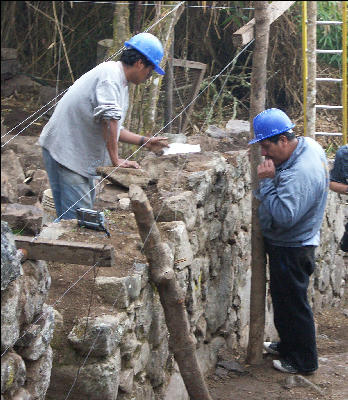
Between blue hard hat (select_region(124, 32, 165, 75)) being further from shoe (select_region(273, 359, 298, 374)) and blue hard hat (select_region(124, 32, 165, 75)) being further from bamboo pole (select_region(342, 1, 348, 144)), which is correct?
bamboo pole (select_region(342, 1, 348, 144))

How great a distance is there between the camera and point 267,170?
17.5 feet

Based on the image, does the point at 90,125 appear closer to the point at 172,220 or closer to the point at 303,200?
the point at 172,220

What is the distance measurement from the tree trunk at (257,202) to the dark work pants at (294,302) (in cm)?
12

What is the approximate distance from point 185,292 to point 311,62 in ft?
11.6

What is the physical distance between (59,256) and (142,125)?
3.73 meters

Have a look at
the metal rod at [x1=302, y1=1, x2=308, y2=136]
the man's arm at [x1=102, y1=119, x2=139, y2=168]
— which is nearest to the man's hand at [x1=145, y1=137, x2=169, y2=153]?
the man's arm at [x1=102, y1=119, x2=139, y2=168]

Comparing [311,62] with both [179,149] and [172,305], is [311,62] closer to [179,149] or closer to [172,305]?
[179,149]

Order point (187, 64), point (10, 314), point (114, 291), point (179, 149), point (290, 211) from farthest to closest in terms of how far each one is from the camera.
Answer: point (187, 64) < point (179, 149) < point (290, 211) < point (114, 291) < point (10, 314)

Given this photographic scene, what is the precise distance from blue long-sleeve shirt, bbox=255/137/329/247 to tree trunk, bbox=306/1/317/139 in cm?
244

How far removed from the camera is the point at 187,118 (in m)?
7.39

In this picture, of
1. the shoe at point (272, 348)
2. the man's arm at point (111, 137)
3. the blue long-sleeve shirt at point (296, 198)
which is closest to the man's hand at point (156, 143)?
the man's arm at point (111, 137)

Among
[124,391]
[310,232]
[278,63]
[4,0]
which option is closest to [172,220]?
[310,232]

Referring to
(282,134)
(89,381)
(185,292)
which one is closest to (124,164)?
(185,292)

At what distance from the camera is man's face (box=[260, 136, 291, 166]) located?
5.38m
